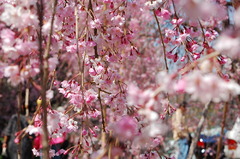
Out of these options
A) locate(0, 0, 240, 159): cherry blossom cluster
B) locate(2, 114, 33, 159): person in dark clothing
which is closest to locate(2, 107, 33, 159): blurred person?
locate(2, 114, 33, 159): person in dark clothing

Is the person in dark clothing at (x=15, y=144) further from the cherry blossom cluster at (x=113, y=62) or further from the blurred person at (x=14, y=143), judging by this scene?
the cherry blossom cluster at (x=113, y=62)

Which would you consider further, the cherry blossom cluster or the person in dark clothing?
the person in dark clothing

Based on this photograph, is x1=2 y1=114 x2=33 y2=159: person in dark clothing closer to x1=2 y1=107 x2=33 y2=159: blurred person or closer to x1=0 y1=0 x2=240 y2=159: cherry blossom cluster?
x1=2 y1=107 x2=33 y2=159: blurred person

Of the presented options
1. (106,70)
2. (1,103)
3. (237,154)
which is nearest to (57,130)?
(106,70)

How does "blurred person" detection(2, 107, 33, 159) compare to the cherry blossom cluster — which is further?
"blurred person" detection(2, 107, 33, 159)

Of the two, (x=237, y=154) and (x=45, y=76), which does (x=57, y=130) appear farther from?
(x=237, y=154)

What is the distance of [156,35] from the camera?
22.1 feet

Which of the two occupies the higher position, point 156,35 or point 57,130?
point 156,35

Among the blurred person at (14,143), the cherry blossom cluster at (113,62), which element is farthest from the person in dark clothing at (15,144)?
the cherry blossom cluster at (113,62)

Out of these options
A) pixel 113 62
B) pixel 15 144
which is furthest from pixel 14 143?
pixel 113 62

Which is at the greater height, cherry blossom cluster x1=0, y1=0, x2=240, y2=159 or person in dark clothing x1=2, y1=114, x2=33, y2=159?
cherry blossom cluster x1=0, y1=0, x2=240, y2=159

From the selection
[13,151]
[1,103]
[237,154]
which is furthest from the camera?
[1,103]

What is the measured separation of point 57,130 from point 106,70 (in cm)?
46

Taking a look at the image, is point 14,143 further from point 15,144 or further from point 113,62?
point 113,62
